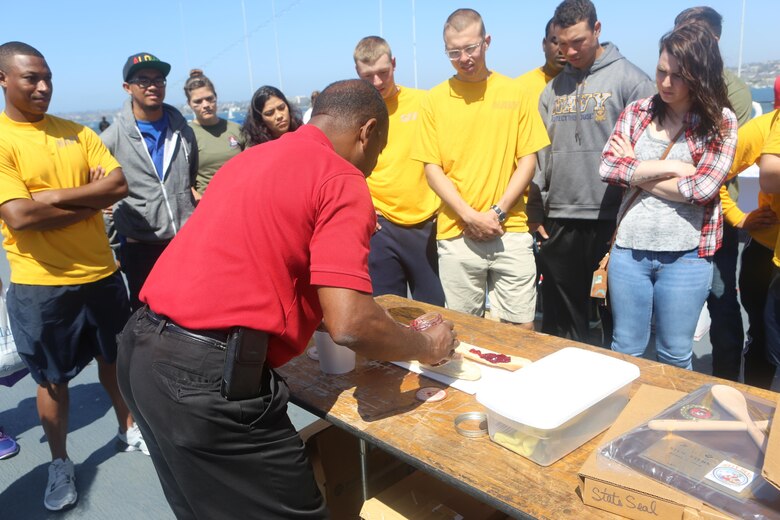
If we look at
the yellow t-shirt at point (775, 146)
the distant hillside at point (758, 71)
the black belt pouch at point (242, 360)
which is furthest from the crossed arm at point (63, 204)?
the distant hillside at point (758, 71)

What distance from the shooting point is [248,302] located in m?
1.45

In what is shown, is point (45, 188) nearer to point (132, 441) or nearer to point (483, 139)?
point (132, 441)

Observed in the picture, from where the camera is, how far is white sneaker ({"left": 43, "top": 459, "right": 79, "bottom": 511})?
2609 millimetres

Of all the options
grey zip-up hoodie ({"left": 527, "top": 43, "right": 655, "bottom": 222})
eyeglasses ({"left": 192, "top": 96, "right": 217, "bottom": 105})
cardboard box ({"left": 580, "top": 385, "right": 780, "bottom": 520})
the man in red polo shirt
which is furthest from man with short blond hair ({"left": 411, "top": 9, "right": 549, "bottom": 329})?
eyeglasses ({"left": 192, "top": 96, "right": 217, "bottom": 105})

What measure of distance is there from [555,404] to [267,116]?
2856 mm

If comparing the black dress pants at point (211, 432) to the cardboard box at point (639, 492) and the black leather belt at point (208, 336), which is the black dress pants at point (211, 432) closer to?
the black leather belt at point (208, 336)

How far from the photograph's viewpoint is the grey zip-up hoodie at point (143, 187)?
3.29 meters

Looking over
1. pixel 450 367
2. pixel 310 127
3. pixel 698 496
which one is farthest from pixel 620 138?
pixel 698 496

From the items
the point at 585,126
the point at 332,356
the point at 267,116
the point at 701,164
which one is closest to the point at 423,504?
the point at 332,356

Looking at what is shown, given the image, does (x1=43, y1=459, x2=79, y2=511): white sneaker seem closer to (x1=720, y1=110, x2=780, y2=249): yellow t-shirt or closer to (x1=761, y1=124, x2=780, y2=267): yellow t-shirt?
(x1=761, y1=124, x2=780, y2=267): yellow t-shirt

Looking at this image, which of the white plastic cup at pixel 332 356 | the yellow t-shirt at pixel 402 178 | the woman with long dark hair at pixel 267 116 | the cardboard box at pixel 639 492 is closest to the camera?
the cardboard box at pixel 639 492

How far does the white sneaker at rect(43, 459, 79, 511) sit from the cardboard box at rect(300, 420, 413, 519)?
131cm

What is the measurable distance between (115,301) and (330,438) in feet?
4.60

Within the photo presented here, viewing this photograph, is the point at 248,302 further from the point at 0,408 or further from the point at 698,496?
the point at 0,408
